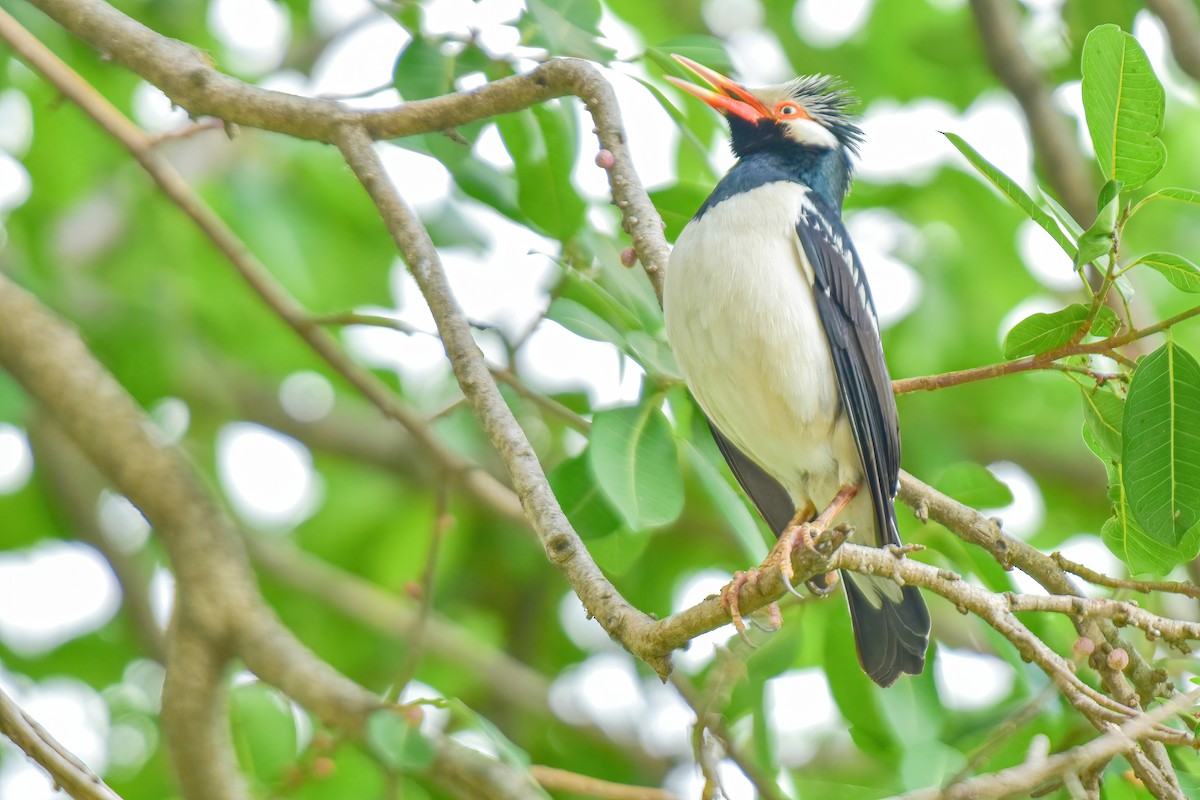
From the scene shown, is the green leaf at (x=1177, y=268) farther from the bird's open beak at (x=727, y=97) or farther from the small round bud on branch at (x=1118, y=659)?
the bird's open beak at (x=727, y=97)

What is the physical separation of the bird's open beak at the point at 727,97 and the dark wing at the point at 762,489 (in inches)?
42.4

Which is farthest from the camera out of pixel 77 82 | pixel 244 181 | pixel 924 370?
pixel 244 181

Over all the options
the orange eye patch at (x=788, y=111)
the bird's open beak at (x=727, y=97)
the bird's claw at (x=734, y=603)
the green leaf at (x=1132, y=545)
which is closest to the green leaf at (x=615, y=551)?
the bird's claw at (x=734, y=603)

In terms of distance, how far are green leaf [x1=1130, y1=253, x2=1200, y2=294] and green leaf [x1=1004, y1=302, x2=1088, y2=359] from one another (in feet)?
0.54

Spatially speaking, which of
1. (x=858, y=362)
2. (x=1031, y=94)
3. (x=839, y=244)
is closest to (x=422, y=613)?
(x=858, y=362)

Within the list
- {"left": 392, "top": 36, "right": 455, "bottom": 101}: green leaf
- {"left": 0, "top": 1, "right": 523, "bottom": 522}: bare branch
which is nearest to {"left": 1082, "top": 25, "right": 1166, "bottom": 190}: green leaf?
{"left": 392, "top": 36, "right": 455, "bottom": 101}: green leaf

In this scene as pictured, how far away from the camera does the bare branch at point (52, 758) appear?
7.98 ft

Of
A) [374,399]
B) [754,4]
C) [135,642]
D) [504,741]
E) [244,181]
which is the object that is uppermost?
Answer: [754,4]

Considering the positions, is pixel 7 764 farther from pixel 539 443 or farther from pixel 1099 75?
pixel 1099 75

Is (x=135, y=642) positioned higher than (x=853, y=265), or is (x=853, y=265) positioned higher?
(x=853, y=265)

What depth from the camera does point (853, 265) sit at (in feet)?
11.9

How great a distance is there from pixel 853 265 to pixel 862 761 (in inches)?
129

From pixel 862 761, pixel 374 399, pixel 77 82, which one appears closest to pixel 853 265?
pixel 374 399

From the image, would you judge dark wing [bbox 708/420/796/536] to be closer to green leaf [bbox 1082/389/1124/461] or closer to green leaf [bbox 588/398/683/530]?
green leaf [bbox 588/398/683/530]
